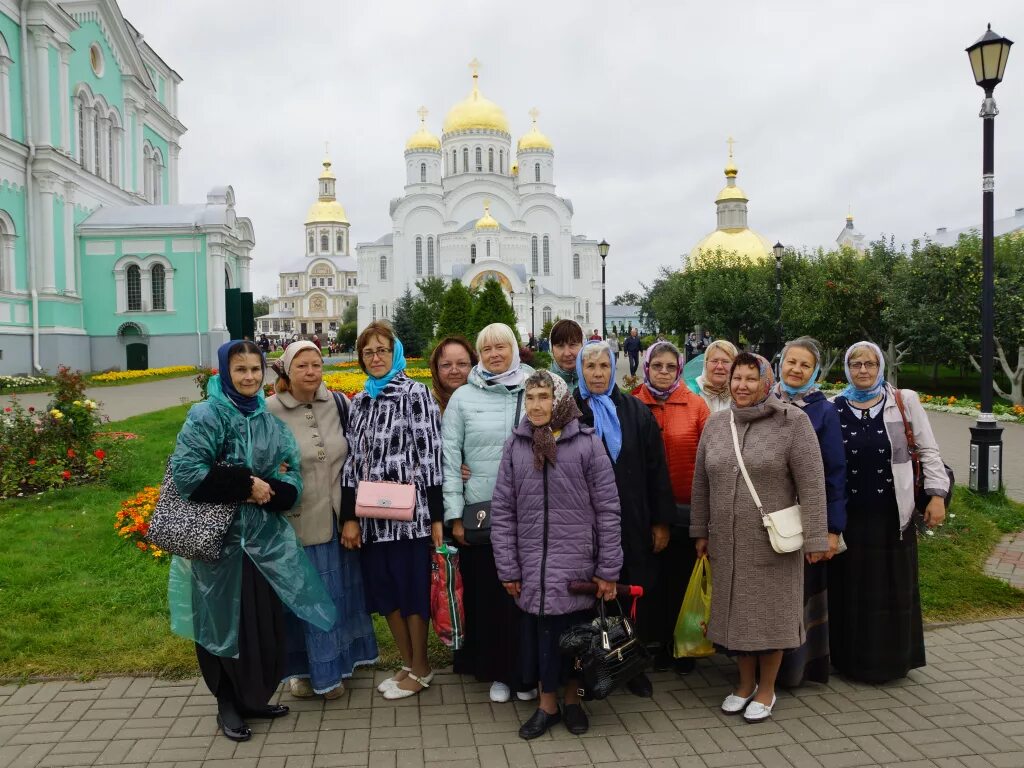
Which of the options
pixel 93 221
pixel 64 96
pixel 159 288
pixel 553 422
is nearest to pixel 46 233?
pixel 93 221

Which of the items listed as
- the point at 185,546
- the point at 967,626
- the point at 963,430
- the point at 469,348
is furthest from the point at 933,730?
the point at 963,430

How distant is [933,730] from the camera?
137 inches

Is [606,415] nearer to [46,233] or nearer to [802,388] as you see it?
[802,388]

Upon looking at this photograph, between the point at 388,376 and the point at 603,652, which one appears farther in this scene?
the point at 388,376

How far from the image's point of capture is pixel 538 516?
138 inches

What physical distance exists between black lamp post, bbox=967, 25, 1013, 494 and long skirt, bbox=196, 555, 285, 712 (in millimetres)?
6703

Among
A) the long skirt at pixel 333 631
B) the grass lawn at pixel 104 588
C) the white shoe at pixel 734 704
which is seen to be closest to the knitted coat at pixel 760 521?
the white shoe at pixel 734 704

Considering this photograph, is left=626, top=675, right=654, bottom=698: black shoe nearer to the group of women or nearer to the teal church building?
the group of women

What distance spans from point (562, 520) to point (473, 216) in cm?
5490

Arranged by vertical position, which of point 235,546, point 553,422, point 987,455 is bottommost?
point 987,455

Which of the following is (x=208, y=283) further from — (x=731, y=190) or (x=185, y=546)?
(x=731, y=190)

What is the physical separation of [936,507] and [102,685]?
14.2 feet

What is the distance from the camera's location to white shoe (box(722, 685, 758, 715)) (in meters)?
3.66

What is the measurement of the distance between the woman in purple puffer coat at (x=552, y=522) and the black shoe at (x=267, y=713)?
1158 millimetres
